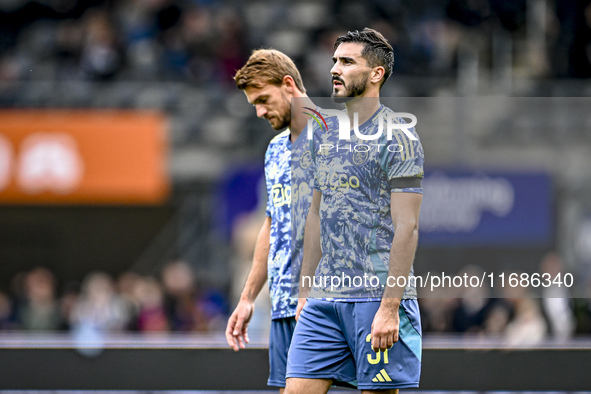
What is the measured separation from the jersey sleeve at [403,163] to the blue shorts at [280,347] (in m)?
1.03

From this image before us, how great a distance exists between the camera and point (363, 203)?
151 inches

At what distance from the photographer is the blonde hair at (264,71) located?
440cm

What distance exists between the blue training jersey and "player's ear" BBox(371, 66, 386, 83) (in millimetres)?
122

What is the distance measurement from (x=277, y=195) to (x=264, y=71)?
0.57 metres

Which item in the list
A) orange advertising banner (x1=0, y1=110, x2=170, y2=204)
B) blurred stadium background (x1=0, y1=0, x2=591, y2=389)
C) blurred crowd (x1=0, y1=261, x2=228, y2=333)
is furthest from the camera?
orange advertising banner (x1=0, y1=110, x2=170, y2=204)

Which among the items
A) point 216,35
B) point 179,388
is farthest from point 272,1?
point 179,388

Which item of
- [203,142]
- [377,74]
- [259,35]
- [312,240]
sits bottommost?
[312,240]

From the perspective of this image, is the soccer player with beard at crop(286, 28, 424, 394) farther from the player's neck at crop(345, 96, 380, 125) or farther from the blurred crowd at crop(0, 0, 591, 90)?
the blurred crowd at crop(0, 0, 591, 90)

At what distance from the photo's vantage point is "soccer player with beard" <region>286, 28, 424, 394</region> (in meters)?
3.71

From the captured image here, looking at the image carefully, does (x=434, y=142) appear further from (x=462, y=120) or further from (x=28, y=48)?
(x=28, y=48)

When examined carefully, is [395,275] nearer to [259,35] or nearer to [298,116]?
[298,116]

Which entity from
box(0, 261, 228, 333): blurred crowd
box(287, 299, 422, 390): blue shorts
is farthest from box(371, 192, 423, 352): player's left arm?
box(0, 261, 228, 333): blurred crowd

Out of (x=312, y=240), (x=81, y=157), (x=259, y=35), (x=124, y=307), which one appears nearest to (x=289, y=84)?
(x=312, y=240)

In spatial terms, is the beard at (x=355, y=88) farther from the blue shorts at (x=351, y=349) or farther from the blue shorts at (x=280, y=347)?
the blue shorts at (x=280, y=347)
